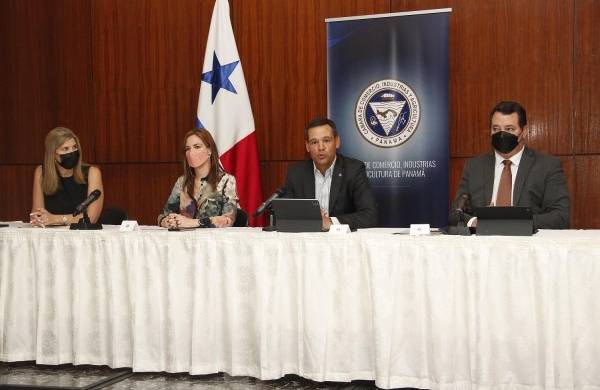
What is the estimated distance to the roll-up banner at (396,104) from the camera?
423 cm

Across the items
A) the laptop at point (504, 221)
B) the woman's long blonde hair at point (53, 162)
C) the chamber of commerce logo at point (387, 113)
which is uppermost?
the chamber of commerce logo at point (387, 113)

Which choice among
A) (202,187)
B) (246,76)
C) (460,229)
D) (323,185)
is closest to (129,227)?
(202,187)

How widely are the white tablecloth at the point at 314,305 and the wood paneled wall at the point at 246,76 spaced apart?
1941mm

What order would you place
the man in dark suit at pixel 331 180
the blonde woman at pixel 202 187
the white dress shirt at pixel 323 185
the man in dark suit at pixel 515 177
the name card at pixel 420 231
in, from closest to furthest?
the name card at pixel 420 231 < the man in dark suit at pixel 515 177 < the blonde woman at pixel 202 187 < the man in dark suit at pixel 331 180 < the white dress shirt at pixel 323 185

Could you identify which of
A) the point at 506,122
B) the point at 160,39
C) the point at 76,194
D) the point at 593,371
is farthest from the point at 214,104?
the point at 593,371

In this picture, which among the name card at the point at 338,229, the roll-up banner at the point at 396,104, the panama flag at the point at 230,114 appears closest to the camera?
the name card at the point at 338,229

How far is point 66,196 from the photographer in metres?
3.88

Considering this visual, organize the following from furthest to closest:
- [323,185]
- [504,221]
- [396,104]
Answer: [396,104] → [323,185] → [504,221]

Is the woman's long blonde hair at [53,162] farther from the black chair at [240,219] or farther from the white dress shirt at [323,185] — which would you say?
the white dress shirt at [323,185]

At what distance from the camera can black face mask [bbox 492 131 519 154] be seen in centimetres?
323

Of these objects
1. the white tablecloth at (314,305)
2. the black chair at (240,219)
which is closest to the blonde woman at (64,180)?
the white tablecloth at (314,305)

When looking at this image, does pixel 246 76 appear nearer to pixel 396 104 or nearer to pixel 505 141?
pixel 396 104

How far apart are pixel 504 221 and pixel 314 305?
86cm

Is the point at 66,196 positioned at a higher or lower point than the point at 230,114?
lower
